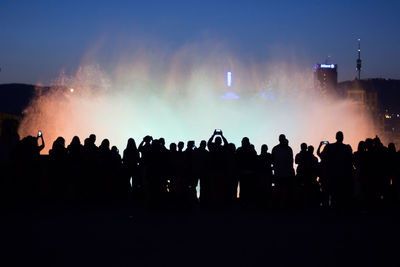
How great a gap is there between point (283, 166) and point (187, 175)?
8.09 feet

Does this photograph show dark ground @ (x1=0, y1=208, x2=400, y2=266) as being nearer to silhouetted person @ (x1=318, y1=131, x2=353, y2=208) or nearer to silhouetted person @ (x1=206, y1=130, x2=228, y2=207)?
silhouetted person @ (x1=318, y1=131, x2=353, y2=208)

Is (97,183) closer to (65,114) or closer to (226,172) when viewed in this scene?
(226,172)

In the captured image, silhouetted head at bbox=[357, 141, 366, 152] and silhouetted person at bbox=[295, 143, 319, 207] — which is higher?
silhouetted head at bbox=[357, 141, 366, 152]

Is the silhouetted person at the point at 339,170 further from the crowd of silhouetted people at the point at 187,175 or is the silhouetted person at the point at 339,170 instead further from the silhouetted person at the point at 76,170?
the silhouetted person at the point at 76,170

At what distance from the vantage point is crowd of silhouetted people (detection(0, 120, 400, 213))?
1203cm

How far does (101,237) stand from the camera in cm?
820

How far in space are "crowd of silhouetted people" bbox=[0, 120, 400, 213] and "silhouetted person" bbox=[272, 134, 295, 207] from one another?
1.0 inches

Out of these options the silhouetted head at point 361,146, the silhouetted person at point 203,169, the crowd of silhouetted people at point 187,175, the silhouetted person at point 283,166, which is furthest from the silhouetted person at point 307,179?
the silhouetted person at point 203,169

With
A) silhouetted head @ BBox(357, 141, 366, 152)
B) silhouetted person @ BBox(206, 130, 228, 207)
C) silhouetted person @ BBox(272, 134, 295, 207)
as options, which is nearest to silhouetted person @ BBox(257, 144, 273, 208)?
silhouetted person @ BBox(272, 134, 295, 207)

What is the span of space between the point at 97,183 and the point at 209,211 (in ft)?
10.7

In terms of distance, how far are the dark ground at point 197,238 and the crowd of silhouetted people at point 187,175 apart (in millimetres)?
971

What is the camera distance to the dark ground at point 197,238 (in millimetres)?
6676

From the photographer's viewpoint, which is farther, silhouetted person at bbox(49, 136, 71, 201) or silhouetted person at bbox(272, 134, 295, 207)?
silhouetted person at bbox(49, 136, 71, 201)

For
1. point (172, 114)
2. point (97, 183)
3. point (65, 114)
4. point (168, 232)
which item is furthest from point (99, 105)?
point (168, 232)
